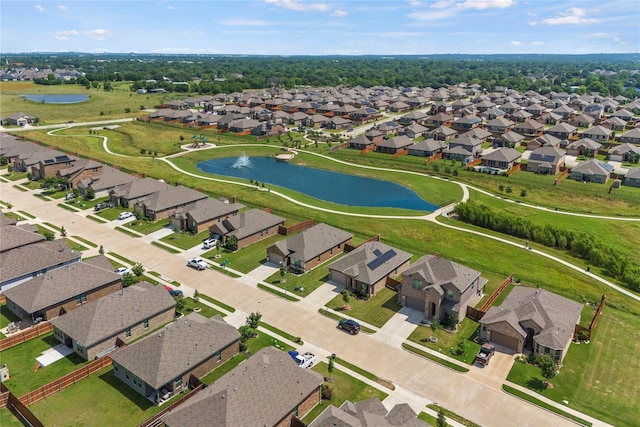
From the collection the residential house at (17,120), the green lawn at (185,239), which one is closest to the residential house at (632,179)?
the green lawn at (185,239)

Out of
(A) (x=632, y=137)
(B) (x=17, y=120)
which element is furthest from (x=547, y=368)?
(B) (x=17, y=120)

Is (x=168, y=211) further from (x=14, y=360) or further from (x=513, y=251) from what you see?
(x=513, y=251)

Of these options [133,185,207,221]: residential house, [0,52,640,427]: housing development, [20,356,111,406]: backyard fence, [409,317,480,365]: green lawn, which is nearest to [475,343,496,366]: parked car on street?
[0,52,640,427]: housing development

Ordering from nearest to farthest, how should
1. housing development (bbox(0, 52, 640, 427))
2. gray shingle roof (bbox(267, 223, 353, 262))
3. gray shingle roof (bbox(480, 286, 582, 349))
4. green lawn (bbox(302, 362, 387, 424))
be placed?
green lawn (bbox(302, 362, 387, 424))
housing development (bbox(0, 52, 640, 427))
gray shingle roof (bbox(480, 286, 582, 349))
gray shingle roof (bbox(267, 223, 353, 262))

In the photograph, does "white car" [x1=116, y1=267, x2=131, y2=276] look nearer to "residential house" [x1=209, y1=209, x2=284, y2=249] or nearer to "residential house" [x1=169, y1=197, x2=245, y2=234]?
"residential house" [x1=209, y1=209, x2=284, y2=249]

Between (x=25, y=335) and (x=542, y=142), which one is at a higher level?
(x=542, y=142)

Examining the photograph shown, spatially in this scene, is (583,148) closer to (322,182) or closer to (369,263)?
(322,182)
